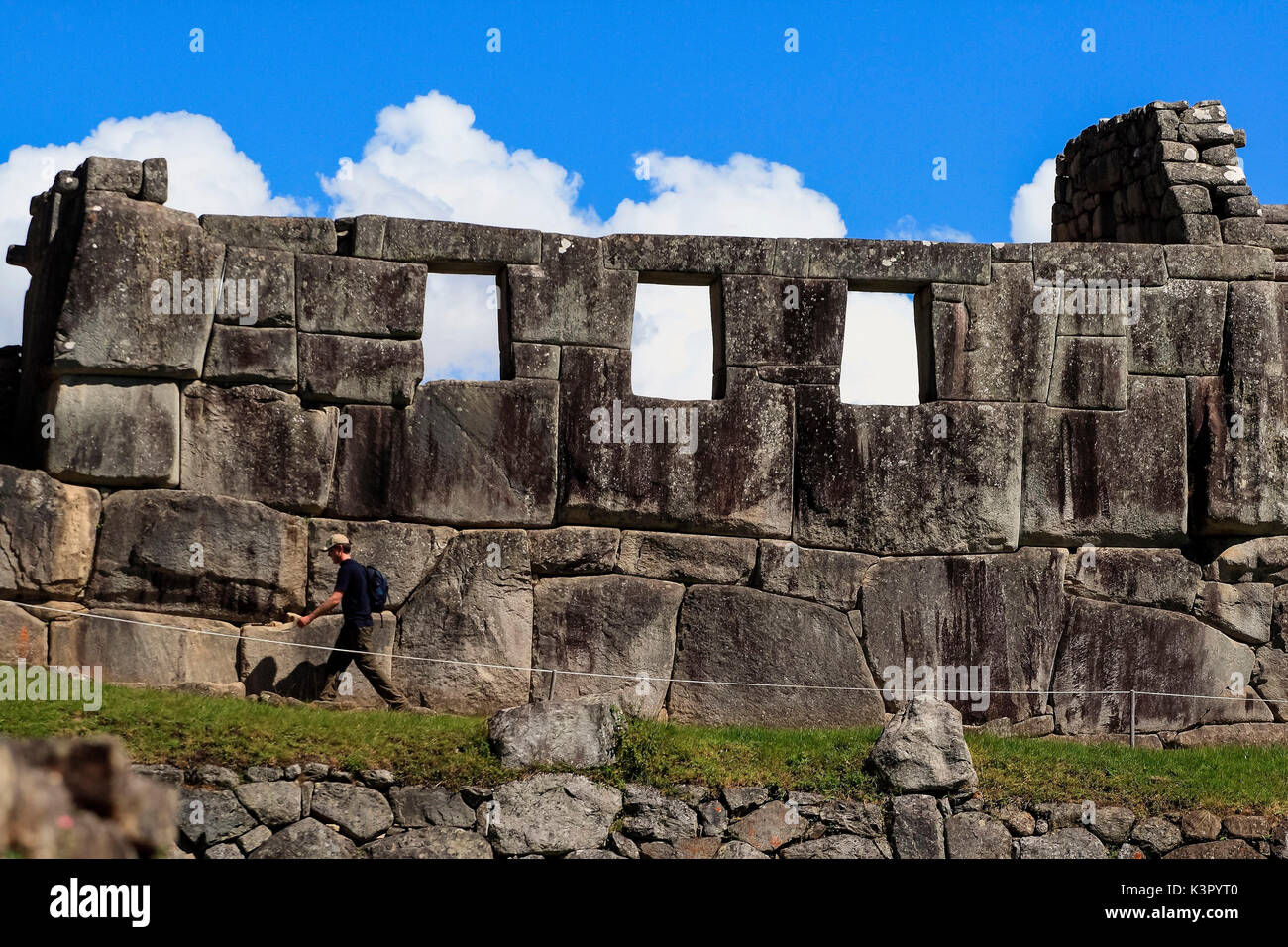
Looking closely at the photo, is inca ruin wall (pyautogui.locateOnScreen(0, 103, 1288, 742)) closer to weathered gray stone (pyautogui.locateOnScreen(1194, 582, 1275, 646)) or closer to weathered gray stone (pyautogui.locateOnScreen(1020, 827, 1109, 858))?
weathered gray stone (pyautogui.locateOnScreen(1194, 582, 1275, 646))

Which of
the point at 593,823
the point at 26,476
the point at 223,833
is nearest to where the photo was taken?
the point at 223,833

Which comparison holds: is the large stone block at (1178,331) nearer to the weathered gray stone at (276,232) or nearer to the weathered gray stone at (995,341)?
the weathered gray stone at (995,341)

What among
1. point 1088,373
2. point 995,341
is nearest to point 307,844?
point 995,341

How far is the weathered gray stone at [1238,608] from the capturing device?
1213cm

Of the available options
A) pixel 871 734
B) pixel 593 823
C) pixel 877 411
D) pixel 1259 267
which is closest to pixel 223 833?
pixel 593 823

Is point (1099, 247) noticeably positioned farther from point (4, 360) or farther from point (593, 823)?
point (4, 360)

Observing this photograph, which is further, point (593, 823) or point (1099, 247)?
point (1099, 247)

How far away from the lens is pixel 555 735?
32.8ft

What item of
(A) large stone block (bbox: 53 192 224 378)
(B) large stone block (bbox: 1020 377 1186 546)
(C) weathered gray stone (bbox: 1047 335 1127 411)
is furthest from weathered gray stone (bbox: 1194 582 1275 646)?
(A) large stone block (bbox: 53 192 224 378)

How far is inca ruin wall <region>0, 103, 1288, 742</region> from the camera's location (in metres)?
10.8

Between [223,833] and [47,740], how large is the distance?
16.9ft

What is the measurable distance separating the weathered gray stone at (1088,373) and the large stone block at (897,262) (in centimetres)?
90

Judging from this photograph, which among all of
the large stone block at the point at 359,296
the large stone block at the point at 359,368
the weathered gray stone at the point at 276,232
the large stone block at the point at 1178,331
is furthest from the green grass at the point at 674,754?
the weathered gray stone at the point at 276,232
